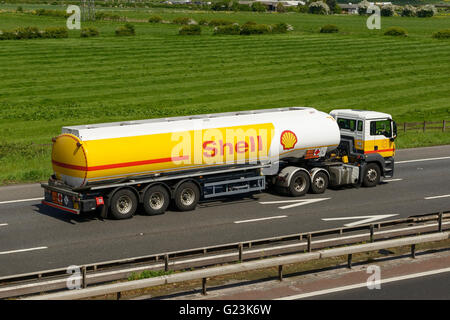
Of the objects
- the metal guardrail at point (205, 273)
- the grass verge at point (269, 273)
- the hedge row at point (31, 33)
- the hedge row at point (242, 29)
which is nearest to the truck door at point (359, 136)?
the grass verge at point (269, 273)

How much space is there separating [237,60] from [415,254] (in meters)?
52.3

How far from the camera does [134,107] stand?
52.4 metres

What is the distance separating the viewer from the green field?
47.9 meters

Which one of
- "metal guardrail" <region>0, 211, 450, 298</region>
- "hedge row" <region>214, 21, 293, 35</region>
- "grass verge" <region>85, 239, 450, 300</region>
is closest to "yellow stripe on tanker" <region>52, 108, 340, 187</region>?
"metal guardrail" <region>0, 211, 450, 298</region>

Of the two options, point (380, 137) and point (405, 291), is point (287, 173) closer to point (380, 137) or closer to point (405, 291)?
point (380, 137)

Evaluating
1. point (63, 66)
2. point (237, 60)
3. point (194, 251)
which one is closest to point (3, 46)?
point (63, 66)

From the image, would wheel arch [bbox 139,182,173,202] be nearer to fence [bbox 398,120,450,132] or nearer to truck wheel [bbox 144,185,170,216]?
truck wheel [bbox 144,185,170,216]

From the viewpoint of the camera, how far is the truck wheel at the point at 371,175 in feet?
97.0

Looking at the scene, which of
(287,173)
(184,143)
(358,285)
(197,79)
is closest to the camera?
(358,285)

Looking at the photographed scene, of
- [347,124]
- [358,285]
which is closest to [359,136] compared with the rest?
[347,124]

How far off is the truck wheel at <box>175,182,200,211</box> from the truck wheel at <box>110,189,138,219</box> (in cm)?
162

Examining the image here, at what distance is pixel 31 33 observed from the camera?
7975cm

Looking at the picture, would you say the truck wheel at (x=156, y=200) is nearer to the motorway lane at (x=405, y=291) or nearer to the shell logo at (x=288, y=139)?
the shell logo at (x=288, y=139)

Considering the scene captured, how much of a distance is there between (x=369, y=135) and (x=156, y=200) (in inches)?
382
